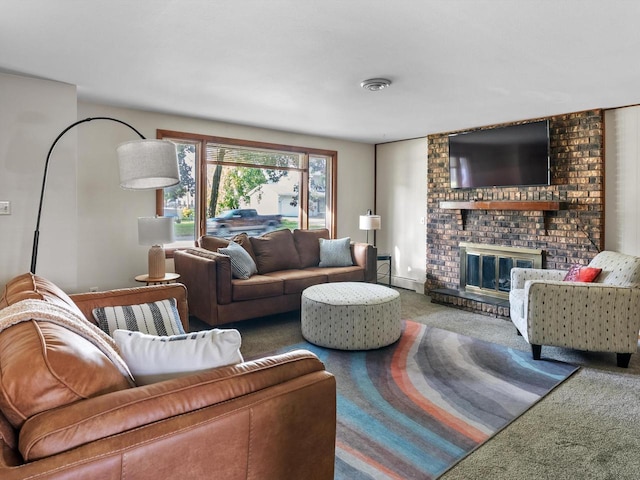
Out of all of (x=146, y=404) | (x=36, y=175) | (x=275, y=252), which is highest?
(x=36, y=175)

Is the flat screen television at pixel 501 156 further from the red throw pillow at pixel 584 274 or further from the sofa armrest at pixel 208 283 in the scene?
the sofa armrest at pixel 208 283

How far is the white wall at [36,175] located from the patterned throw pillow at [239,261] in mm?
1409

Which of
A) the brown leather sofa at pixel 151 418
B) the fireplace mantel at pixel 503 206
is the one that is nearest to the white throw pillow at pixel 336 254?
the fireplace mantel at pixel 503 206

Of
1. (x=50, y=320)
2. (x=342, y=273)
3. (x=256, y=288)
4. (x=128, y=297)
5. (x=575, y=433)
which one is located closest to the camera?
(x=50, y=320)

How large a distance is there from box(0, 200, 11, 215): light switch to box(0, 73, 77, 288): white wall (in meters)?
0.02

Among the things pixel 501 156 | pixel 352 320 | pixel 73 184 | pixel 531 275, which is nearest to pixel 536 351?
pixel 531 275

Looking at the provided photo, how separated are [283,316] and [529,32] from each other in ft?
11.5

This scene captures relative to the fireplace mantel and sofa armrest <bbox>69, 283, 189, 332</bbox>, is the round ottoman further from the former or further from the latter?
the fireplace mantel

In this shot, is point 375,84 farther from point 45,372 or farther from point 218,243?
point 45,372

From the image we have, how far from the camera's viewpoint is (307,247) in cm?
533

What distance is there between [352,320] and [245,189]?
2692 mm

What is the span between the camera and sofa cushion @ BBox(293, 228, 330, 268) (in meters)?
5.25

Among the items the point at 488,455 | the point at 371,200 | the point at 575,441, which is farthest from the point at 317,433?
the point at 371,200

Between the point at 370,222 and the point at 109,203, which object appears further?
the point at 370,222
